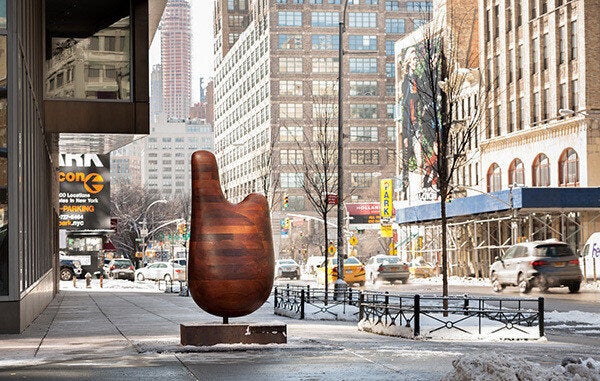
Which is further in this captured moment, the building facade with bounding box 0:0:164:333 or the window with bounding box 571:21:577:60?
the window with bounding box 571:21:577:60

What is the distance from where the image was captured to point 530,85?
73.8 meters

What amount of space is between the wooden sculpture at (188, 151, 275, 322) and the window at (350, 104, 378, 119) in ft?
514

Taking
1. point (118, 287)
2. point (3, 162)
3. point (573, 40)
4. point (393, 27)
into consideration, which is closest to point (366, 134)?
point (393, 27)

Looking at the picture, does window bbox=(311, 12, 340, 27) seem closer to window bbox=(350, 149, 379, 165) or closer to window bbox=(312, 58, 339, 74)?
window bbox=(312, 58, 339, 74)

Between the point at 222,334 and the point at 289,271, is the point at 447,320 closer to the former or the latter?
the point at 222,334

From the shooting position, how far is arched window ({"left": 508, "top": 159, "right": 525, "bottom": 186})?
74938mm

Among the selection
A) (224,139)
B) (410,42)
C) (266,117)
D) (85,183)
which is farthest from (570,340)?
(224,139)

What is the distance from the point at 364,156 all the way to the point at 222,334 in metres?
157

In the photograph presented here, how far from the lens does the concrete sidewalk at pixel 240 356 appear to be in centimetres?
1255

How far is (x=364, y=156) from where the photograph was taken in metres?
173

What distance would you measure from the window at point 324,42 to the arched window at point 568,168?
104 meters

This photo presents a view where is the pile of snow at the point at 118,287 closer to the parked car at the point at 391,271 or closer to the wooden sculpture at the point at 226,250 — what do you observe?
the parked car at the point at 391,271

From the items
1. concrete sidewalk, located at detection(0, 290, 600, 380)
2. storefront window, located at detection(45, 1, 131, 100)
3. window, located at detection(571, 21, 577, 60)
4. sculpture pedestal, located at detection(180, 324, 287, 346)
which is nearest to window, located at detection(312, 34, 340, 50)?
window, located at detection(571, 21, 577, 60)

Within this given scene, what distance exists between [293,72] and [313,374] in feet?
511
